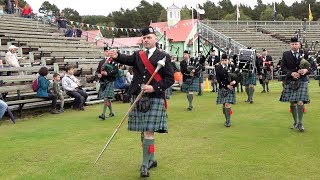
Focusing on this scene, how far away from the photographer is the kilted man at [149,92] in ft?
15.1

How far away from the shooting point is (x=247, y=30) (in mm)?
32125

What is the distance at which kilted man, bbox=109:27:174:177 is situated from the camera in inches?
182

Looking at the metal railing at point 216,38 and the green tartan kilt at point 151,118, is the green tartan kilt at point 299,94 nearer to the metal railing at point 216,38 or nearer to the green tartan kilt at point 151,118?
the green tartan kilt at point 151,118

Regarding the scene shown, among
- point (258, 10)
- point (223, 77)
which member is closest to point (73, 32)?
point (223, 77)

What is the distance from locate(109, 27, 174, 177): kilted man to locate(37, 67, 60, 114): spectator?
5.74 meters

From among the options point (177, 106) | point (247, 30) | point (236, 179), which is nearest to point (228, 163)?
point (236, 179)

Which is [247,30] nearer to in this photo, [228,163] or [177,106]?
[177,106]

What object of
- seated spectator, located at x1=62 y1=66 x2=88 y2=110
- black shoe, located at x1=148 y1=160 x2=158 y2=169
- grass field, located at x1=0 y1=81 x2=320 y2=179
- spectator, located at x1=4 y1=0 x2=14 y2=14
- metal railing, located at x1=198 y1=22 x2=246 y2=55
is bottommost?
grass field, located at x1=0 y1=81 x2=320 y2=179

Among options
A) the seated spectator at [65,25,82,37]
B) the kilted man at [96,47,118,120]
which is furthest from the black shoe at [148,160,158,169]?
the seated spectator at [65,25,82,37]

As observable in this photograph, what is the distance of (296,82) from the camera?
6.94m

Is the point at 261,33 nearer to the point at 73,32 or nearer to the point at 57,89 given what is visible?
the point at 73,32

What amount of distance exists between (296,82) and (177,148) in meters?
2.63

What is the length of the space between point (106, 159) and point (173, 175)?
3.88 feet

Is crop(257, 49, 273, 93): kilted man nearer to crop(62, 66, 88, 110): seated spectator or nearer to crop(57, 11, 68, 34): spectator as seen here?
crop(62, 66, 88, 110): seated spectator
